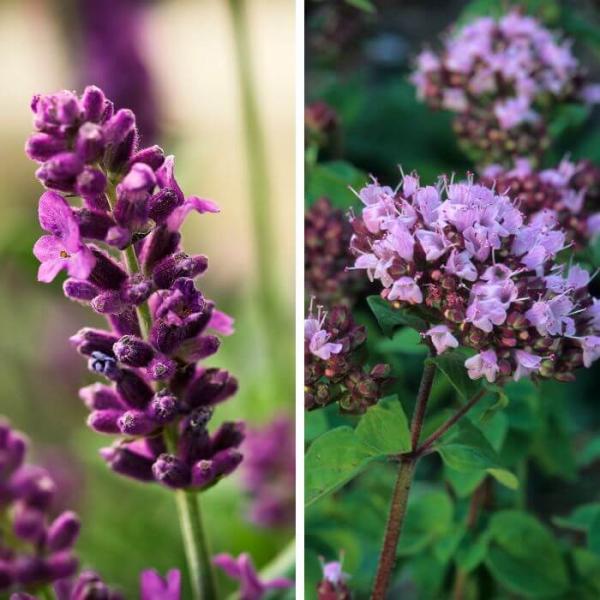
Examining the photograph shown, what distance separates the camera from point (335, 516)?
1.35 meters

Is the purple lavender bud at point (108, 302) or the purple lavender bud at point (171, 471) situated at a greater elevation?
the purple lavender bud at point (108, 302)

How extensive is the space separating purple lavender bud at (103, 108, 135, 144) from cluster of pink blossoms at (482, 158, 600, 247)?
0.46 m

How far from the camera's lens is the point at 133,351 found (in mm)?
828

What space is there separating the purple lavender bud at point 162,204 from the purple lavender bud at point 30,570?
312 millimetres

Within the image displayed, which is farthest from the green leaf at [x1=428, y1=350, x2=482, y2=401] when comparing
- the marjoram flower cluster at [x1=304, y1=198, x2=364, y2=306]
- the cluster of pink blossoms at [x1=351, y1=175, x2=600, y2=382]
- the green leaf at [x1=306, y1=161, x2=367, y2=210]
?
the green leaf at [x1=306, y1=161, x2=367, y2=210]

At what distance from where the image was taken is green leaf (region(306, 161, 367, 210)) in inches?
50.9

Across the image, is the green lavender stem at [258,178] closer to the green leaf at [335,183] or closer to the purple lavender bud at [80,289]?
the green leaf at [335,183]

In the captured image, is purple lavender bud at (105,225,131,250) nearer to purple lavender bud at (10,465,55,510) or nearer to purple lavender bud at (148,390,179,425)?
purple lavender bud at (148,390,179,425)

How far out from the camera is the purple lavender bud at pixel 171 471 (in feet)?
2.81

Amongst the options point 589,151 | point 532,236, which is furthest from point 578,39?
point 532,236

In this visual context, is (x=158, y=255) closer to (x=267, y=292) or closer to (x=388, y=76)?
(x=267, y=292)

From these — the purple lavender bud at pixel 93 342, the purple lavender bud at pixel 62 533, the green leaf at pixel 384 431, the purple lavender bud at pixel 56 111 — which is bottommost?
the purple lavender bud at pixel 62 533

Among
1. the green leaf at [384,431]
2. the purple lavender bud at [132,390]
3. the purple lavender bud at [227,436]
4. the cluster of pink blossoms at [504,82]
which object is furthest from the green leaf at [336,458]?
the cluster of pink blossoms at [504,82]

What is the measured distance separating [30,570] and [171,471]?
0.53 ft
